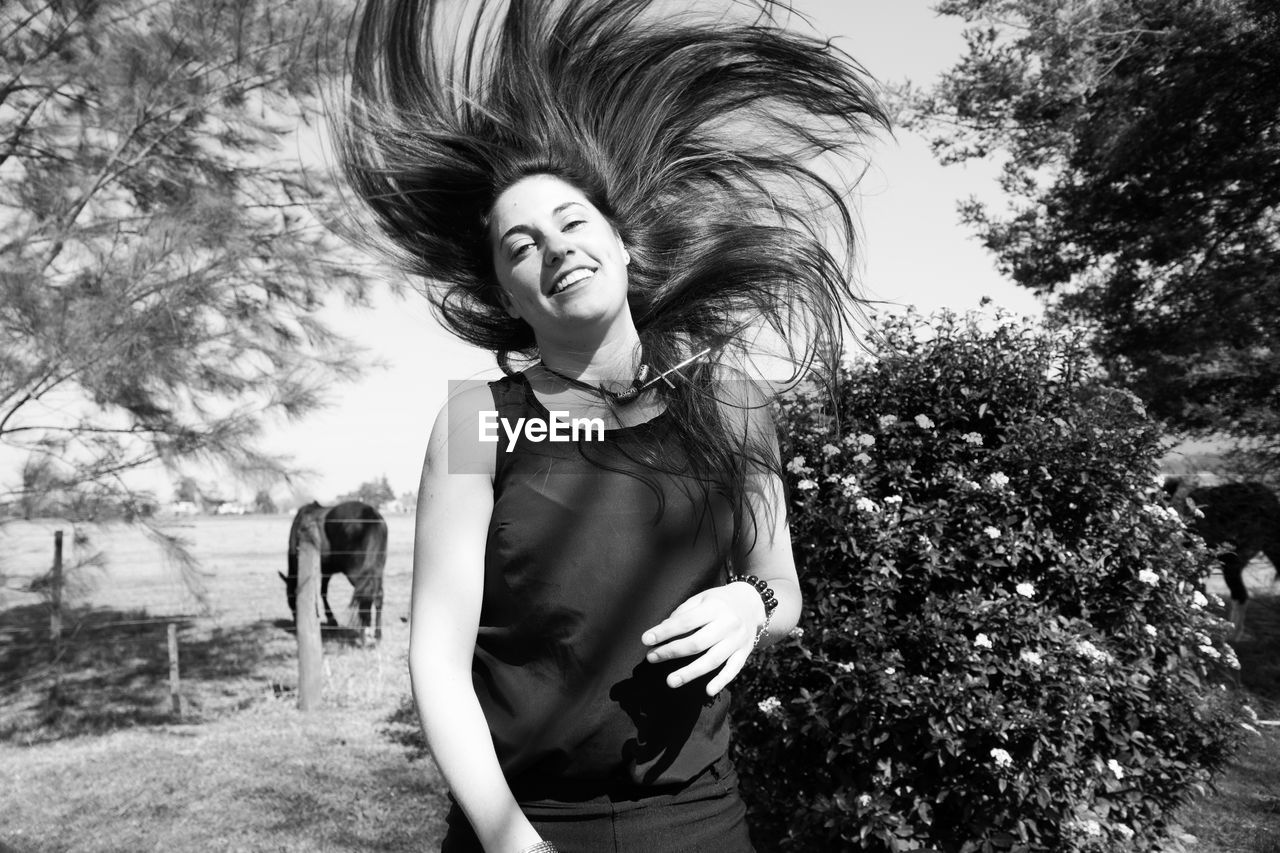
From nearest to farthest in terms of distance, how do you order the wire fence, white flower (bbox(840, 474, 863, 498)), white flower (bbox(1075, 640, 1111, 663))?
white flower (bbox(1075, 640, 1111, 663)), white flower (bbox(840, 474, 863, 498)), the wire fence

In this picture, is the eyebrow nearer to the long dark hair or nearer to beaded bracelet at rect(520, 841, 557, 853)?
the long dark hair

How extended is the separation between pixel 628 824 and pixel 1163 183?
7.96 meters

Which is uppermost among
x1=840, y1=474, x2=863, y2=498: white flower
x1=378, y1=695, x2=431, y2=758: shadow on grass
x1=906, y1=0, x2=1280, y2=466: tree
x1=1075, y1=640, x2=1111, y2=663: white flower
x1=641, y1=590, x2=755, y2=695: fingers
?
x1=906, y1=0, x2=1280, y2=466: tree

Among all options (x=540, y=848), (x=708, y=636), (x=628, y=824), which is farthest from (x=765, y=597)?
(x=540, y=848)

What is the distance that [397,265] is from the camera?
6.27 feet

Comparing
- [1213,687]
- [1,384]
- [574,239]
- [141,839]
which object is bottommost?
[141,839]

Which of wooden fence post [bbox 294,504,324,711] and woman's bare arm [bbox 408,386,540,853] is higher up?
woman's bare arm [bbox 408,386,540,853]

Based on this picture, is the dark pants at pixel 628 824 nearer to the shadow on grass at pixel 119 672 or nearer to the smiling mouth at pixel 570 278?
the smiling mouth at pixel 570 278

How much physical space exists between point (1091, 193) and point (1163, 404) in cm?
184

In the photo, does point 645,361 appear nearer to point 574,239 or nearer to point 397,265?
point 574,239

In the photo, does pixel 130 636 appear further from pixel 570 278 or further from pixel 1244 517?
pixel 1244 517

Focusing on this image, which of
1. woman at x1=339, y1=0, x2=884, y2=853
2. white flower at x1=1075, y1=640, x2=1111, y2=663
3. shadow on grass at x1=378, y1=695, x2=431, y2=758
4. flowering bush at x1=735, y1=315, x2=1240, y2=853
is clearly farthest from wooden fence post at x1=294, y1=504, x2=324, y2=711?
woman at x1=339, y1=0, x2=884, y2=853

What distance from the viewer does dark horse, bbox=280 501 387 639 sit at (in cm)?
1041

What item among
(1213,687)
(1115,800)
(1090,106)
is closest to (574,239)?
(1115,800)
